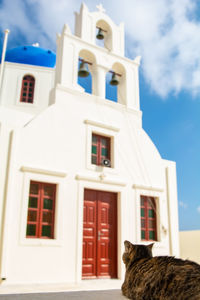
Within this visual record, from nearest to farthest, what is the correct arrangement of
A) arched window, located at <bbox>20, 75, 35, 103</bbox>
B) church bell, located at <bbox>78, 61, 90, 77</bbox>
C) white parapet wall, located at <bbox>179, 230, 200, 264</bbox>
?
1. church bell, located at <bbox>78, 61, 90, 77</bbox>
2. arched window, located at <bbox>20, 75, 35, 103</bbox>
3. white parapet wall, located at <bbox>179, 230, 200, 264</bbox>

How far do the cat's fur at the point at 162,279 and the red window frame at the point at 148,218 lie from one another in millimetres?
5890

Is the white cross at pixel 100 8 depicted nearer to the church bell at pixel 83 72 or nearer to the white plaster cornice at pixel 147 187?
the church bell at pixel 83 72

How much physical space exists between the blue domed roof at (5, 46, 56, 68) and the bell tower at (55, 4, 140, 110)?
4.51m

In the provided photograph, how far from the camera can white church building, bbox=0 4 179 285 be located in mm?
7039

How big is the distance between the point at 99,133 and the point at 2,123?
2980 mm


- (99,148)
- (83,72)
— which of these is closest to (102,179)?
(99,148)

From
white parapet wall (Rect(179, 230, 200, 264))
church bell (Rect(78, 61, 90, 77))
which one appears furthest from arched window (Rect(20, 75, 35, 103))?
white parapet wall (Rect(179, 230, 200, 264))

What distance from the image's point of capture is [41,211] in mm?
7406

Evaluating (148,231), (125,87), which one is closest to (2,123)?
(125,87)

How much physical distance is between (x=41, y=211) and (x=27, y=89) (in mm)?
7809

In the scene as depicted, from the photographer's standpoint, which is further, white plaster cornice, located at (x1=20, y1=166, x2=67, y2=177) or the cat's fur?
white plaster cornice, located at (x1=20, y1=166, x2=67, y2=177)

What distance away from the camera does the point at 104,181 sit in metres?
8.55

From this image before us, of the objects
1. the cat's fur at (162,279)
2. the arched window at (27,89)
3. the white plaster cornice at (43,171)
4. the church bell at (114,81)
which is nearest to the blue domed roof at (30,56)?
the arched window at (27,89)

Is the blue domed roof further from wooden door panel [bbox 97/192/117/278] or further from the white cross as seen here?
wooden door panel [bbox 97/192/117/278]
